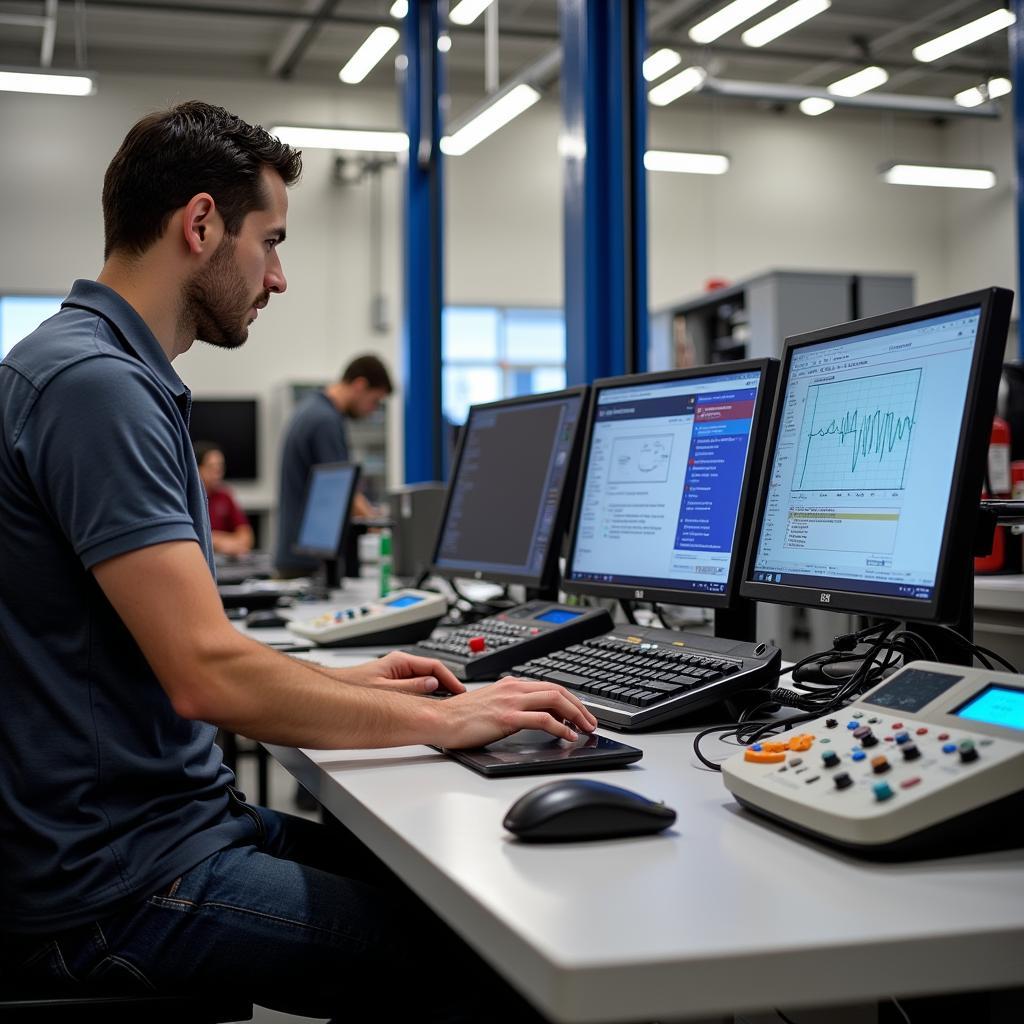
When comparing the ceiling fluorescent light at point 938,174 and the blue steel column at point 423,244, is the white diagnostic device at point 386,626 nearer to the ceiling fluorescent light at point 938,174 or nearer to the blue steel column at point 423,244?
the blue steel column at point 423,244

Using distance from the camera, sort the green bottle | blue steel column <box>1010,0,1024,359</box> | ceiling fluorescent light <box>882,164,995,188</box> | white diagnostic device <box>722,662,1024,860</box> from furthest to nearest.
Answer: ceiling fluorescent light <box>882,164,995,188</box>
blue steel column <box>1010,0,1024,359</box>
the green bottle
white diagnostic device <box>722,662,1024,860</box>

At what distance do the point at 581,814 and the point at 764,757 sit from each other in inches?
7.0

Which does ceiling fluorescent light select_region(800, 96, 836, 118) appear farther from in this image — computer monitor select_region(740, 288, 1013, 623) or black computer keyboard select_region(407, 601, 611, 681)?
computer monitor select_region(740, 288, 1013, 623)

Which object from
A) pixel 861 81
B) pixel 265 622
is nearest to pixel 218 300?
pixel 265 622

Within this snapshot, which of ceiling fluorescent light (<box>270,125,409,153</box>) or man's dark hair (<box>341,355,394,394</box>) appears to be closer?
man's dark hair (<box>341,355,394,394</box>)

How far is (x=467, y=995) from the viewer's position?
1111 millimetres

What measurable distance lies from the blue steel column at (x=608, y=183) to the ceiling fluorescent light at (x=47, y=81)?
4026 mm

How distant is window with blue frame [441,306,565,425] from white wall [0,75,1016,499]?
0.62 ft

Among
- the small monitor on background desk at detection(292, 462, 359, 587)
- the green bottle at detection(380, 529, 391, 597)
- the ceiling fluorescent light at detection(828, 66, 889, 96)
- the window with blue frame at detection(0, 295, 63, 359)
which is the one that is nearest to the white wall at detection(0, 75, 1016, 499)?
the window with blue frame at detection(0, 295, 63, 359)

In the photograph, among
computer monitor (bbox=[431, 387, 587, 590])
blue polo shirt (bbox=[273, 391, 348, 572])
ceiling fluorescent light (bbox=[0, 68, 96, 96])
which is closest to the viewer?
computer monitor (bbox=[431, 387, 587, 590])

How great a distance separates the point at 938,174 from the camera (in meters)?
9.00

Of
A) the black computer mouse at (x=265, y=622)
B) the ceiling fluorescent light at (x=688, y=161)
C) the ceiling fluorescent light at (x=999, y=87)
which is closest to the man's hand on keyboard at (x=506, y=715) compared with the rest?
the black computer mouse at (x=265, y=622)

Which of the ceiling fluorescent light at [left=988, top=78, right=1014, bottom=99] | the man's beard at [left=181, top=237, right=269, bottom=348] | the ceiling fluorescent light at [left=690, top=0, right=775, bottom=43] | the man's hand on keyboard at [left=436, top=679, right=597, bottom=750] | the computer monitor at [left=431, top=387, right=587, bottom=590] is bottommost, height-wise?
the man's hand on keyboard at [left=436, top=679, right=597, bottom=750]

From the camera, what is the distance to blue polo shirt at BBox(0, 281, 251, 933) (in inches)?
41.1
